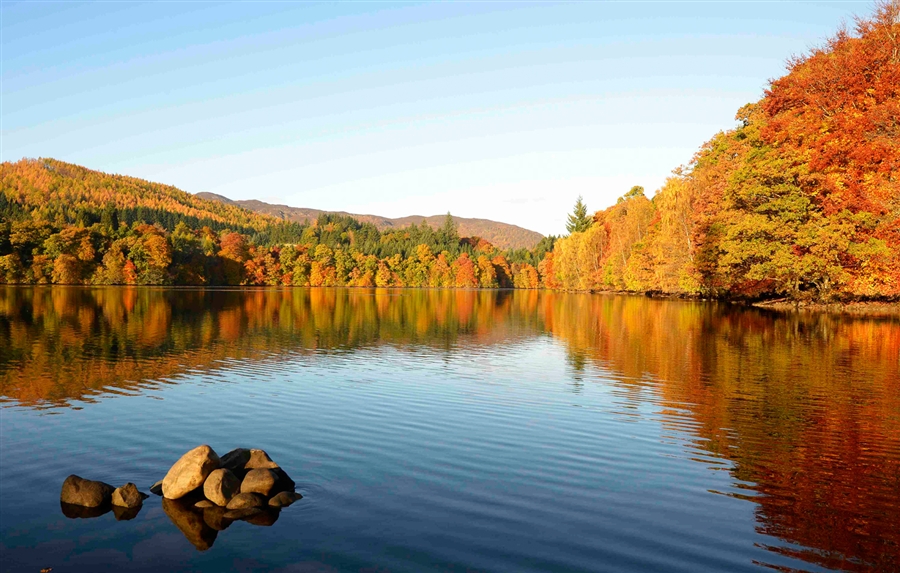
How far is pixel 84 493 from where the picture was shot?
9703 millimetres

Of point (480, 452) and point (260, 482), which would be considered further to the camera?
point (480, 452)

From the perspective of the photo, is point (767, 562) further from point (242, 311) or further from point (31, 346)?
point (242, 311)

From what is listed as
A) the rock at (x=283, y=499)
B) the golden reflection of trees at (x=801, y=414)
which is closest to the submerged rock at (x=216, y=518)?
the rock at (x=283, y=499)

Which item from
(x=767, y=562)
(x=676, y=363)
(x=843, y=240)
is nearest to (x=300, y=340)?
(x=676, y=363)

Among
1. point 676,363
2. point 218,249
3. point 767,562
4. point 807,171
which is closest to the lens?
point 767,562

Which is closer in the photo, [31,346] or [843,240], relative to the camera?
[31,346]

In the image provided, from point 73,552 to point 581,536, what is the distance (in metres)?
6.61

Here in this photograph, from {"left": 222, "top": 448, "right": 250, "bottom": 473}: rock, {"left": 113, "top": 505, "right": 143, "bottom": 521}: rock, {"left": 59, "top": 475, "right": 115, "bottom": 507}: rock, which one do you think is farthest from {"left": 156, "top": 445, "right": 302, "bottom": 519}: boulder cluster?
{"left": 59, "top": 475, "right": 115, "bottom": 507}: rock

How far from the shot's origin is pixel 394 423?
1515cm

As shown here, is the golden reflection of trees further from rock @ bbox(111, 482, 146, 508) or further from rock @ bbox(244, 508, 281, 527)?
rock @ bbox(111, 482, 146, 508)

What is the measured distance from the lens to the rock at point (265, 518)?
366 inches

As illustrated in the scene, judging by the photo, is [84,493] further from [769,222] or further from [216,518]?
[769,222]

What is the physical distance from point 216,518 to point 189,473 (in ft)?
3.33

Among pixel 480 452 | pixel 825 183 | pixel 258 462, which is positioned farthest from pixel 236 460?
pixel 825 183
